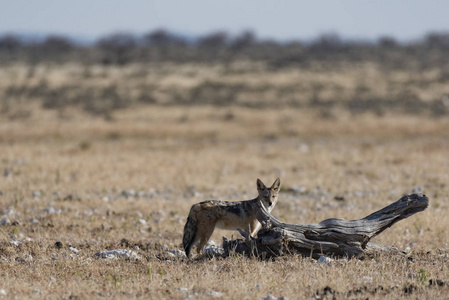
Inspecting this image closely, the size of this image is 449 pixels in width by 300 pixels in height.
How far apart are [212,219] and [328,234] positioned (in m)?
1.74

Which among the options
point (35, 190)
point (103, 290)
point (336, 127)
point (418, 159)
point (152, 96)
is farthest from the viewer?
point (152, 96)

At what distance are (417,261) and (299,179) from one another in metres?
8.98

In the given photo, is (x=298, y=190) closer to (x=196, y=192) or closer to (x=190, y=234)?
(x=196, y=192)

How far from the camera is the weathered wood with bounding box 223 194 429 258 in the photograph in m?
8.19

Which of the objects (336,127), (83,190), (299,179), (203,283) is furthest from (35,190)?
(336,127)

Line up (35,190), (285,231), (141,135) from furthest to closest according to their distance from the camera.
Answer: (141,135)
(35,190)
(285,231)

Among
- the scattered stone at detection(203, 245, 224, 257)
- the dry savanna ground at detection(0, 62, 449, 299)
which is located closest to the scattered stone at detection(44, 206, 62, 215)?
the dry savanna ground at detection(0, 62, 449, 299)

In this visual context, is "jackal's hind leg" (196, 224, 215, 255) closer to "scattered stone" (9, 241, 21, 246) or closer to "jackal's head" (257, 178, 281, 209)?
"jackal's head" (257, 178, 281, 209)

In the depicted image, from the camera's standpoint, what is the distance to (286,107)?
3978 cm

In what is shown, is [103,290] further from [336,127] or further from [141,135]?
[336,127]

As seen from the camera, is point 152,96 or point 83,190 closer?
point 83,190

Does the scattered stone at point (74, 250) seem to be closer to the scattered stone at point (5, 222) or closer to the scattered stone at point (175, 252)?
the scattered stone at point (175, 252)

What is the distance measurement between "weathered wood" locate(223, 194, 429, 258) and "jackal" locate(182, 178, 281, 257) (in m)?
0.53

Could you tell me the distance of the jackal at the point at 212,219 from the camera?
856cm
